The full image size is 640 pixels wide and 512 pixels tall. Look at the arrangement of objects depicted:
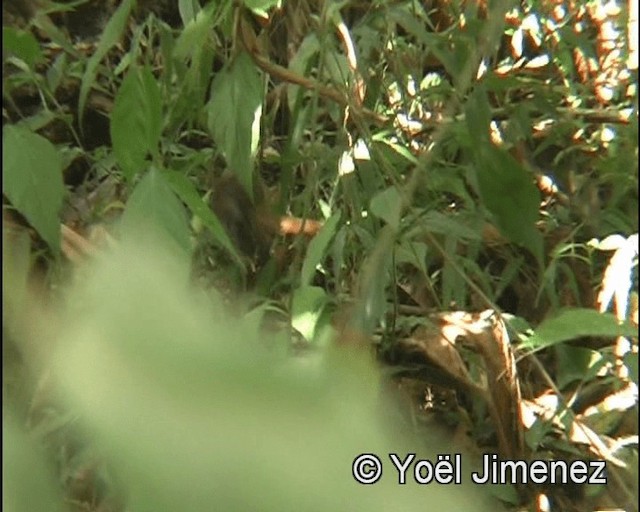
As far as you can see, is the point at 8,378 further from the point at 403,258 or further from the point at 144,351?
the point at 403,258

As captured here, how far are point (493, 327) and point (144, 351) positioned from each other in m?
0.80

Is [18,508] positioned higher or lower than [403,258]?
lower

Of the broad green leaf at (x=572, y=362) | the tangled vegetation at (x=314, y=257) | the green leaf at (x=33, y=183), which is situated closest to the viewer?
the tangled vegetation at (x=314, y=257)

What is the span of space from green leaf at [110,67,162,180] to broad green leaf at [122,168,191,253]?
0.05m

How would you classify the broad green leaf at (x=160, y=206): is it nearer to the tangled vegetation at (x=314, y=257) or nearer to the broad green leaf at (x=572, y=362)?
the tangled vegetation at (x=314, y=257)

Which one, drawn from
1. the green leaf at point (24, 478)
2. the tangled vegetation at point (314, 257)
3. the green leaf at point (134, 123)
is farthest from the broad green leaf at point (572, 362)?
the green leaf at point (24, 478)

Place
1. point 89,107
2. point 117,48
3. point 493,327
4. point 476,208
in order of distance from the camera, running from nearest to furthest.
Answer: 1. point 493,327
2. point 476,208
3. point 89,107
4. point 117,48

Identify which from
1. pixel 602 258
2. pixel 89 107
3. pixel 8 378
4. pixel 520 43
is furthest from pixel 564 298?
pixel 8 378

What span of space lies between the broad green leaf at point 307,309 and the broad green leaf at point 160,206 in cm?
22

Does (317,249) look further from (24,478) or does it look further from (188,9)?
(24,478)

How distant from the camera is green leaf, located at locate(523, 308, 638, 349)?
0.61 meters

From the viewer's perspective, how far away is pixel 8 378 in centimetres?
20

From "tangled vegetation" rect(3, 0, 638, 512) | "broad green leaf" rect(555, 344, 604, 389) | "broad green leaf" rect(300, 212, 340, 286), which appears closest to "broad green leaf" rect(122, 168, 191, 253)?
"tangled vegetation" rect(3, 0, 638, 512)

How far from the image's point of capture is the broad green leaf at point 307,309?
2.55 feet
